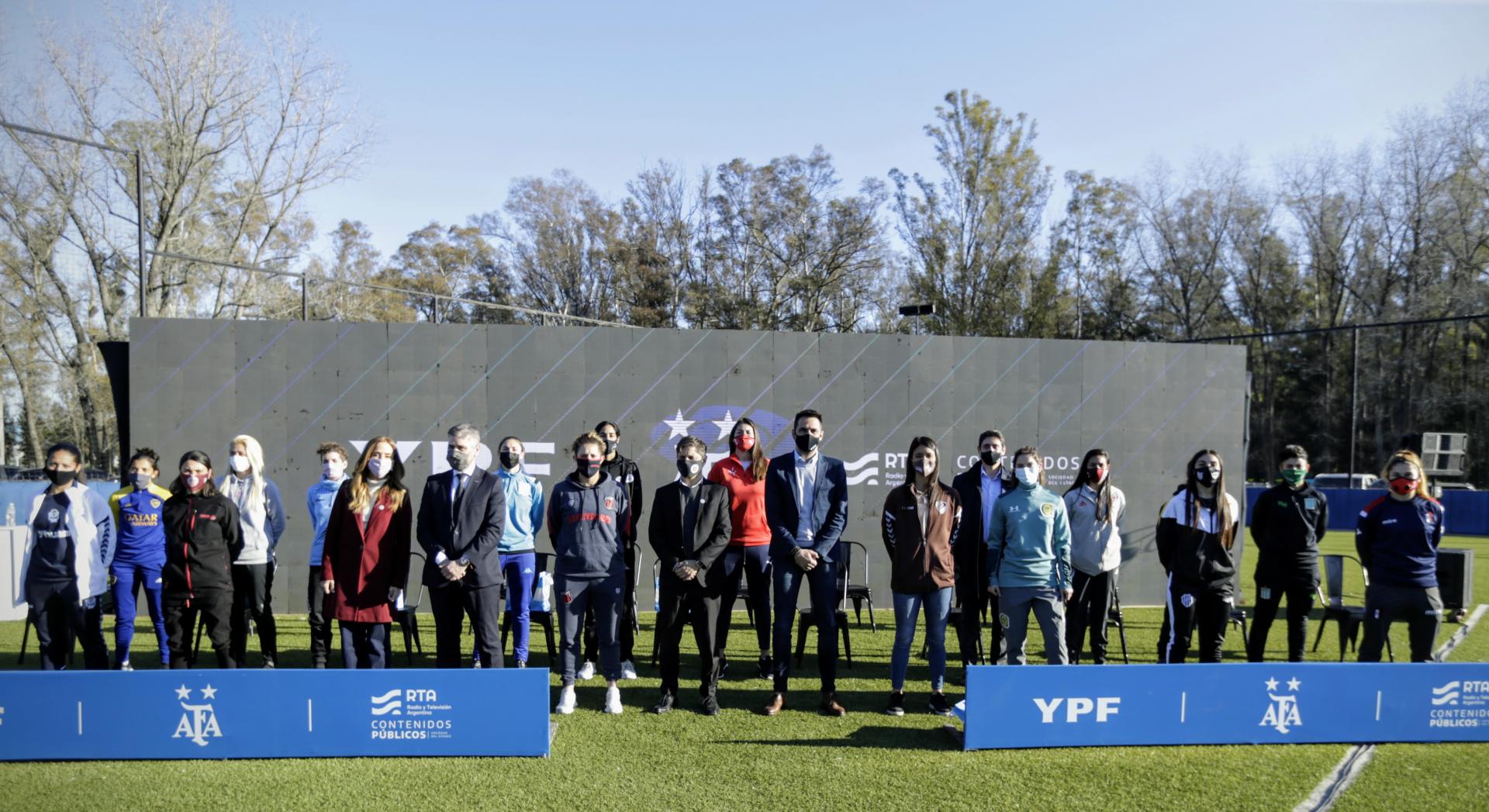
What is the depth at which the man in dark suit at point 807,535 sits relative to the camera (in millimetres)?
5113

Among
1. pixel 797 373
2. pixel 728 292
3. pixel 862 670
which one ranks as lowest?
pixel 862 670

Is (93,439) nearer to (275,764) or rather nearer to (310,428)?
(310,428)

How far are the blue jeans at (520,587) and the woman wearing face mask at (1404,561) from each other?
4800 millimetres

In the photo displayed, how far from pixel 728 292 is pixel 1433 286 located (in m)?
20.1

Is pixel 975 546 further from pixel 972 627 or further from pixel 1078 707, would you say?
pixel 1078 707

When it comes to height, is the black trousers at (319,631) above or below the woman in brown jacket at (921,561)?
below

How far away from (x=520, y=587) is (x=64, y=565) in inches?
97.6

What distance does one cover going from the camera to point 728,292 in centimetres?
2730

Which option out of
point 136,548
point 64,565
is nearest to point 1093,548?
point 136,548

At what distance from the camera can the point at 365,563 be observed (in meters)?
4.80

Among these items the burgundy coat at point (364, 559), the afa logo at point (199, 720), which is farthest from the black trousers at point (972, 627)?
the afa logo at point (199, 720)

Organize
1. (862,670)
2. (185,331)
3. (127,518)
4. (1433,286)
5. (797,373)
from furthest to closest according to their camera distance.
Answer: (1433,286) < (797,373) < (185,331) < (862,670) < (127,518)

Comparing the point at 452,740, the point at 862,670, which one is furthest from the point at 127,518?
the point at 862,670

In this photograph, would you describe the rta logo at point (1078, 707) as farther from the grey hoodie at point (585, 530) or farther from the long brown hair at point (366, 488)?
the long brown hair at point (366, 488)
